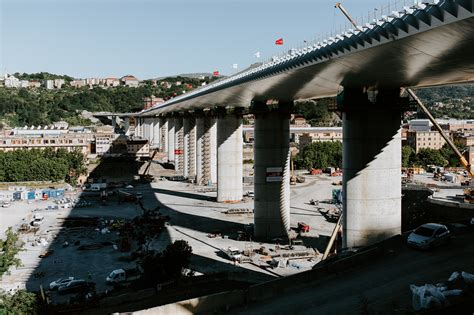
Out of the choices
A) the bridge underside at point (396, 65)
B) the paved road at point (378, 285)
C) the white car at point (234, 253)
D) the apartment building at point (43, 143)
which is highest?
the bridge underside at point (396, 65)

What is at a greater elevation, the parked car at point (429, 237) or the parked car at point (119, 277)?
the parked car at point (429, 237)

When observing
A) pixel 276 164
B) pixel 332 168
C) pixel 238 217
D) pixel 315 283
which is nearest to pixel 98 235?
pixel 238 217

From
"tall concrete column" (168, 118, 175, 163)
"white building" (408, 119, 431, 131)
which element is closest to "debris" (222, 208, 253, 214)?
"tall concrete column" (168, 118, 175, 163)

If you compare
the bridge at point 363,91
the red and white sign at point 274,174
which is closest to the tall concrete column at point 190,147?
the bridge at point 363,91

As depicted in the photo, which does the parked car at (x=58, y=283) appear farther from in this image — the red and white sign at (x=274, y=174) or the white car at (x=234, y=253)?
the red and white sign at (x=274, y=174)

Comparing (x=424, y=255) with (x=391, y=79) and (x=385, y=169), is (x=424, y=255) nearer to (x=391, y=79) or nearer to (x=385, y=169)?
(x=385, y=169)

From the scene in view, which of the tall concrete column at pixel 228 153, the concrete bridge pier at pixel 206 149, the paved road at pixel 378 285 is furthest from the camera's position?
the concrete bridge pier at pixel 206 149

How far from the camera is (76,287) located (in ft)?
108

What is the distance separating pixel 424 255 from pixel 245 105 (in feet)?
125

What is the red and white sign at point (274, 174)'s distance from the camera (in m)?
46.6

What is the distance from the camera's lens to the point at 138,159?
130 metres

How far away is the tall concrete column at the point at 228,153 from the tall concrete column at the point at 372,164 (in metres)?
35.7

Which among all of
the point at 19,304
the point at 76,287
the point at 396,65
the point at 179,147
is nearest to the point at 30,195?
the point at 179,147

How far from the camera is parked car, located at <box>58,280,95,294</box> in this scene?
32.7m
